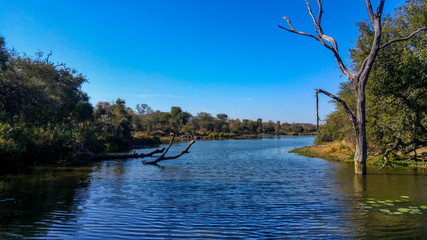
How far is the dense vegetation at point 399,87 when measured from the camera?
48.6 ft

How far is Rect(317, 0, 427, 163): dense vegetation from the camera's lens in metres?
14.8

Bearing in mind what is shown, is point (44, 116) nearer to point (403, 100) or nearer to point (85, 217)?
point (85, 217)

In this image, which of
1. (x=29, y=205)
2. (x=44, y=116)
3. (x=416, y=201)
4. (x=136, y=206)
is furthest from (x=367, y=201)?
(x=44, y=116)

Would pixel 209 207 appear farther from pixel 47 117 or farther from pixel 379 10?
pixel 47 117

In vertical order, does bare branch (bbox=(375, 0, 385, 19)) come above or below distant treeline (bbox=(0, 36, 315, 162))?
above

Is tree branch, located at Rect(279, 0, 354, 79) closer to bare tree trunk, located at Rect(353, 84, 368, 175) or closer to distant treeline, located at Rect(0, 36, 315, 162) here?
bare tree trunk, located at Rect(353, 84, 368, 175)

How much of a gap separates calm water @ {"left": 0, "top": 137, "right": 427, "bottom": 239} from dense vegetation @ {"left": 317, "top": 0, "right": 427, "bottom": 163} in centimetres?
256

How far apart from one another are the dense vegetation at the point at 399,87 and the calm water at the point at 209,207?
2.56 metres

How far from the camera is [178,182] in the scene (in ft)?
45.1

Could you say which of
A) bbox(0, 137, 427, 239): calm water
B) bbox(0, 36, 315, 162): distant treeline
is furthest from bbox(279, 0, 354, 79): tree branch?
bbox(0, 36, 315, 162): distant treeline

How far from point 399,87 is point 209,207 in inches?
526

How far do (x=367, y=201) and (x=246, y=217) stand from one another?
15.8 ft

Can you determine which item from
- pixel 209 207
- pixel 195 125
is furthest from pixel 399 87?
pixel 195 125

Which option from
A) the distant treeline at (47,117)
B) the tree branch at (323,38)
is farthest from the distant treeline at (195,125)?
the tree branch at (323,38)
